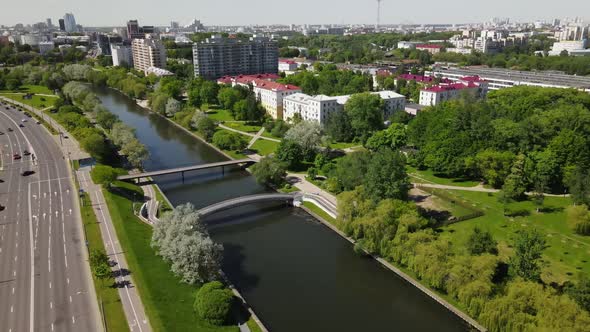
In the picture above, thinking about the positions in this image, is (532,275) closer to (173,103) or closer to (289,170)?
(289,170)

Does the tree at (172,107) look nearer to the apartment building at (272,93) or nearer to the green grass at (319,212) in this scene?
the apartment building at (272,93)

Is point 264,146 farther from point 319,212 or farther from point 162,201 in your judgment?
point 319,212

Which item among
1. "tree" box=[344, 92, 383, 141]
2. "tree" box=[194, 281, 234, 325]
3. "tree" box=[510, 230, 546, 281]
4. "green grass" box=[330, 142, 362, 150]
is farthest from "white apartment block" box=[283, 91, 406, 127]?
"tree" box=[194, 281, 234, 325]

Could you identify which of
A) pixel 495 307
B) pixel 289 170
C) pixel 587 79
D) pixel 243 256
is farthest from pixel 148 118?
pixel 587 79

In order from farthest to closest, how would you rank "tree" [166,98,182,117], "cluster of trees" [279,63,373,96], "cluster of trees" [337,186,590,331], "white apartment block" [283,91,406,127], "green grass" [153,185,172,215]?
1. "cluster of trees" [279,63,373,96]
2. "tree" [166,98,182,117]
3. "white apartment block" [283,91,406,127]
4. "green grass" [153,185,172,215]
5. "cluster of trees" [337,186,590,331]

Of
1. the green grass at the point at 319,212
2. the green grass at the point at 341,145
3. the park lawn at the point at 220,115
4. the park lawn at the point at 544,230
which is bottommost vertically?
the green grass at the point at 319,212

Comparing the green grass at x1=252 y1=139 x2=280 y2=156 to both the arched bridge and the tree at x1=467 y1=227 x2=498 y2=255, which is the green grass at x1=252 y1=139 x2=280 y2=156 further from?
the tree at x1=467 y1=227 x2=498 y2=255

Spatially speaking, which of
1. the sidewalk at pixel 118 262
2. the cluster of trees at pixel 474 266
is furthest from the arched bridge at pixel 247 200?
the cluster of trees at pixel 474 266
